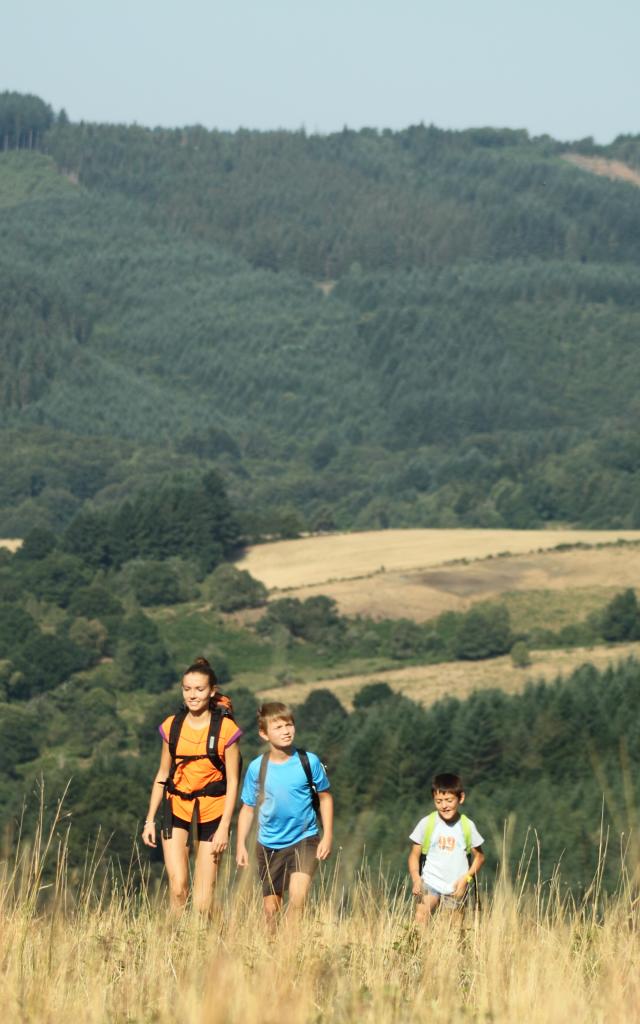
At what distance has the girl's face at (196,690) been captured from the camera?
1423 cm

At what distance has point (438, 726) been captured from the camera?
114m

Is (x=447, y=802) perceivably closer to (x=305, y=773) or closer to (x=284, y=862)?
(x=305, y=773)

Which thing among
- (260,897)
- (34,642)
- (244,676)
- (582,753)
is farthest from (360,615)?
(260,897)

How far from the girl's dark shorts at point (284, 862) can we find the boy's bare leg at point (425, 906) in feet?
2.79

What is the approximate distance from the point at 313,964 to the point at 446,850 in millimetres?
4364

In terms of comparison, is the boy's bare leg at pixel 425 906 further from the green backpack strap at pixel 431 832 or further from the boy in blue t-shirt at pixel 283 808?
the boy in blue t-shirt at pixel 283 808

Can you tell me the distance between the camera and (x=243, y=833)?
1381 cm

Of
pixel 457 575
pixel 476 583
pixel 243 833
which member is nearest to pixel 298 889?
pixel 243 833

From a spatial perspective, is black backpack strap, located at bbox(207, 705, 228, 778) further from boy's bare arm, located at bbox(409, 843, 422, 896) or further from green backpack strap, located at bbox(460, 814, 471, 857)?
green backpack strap, located at bbox(460, 814, 471, 857)

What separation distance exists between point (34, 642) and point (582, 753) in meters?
64.9

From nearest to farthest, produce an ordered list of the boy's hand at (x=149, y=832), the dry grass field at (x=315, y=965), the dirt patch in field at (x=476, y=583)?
the dry grass field at (x=315, y=965)
the boy's hand at (x=149, y=832)
the dirt patch in field at (x=476, y=583)

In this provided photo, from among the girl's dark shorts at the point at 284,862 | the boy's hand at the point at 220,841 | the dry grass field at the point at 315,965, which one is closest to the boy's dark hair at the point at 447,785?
the girl's dark shorts at the point at 284,862

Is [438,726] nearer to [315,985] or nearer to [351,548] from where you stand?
[351,548]

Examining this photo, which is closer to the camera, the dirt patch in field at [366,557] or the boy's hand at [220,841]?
the boy's hand at [220,841]
